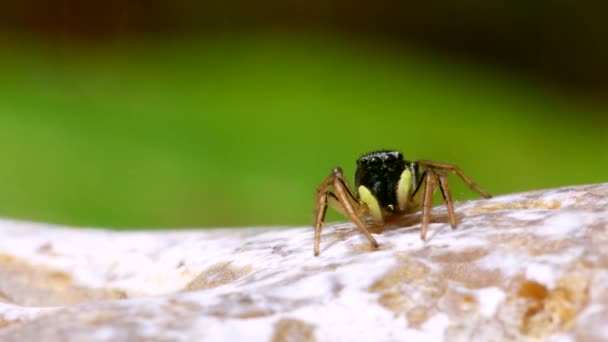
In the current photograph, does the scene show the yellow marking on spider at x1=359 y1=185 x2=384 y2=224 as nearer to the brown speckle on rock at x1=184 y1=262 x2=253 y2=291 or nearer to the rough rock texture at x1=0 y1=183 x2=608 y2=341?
the rough rock texture at x1=0 y1=183 x2=608 y2=341

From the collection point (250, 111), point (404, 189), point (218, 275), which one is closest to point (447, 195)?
point (404, 189)

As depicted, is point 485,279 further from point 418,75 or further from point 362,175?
point 418,75

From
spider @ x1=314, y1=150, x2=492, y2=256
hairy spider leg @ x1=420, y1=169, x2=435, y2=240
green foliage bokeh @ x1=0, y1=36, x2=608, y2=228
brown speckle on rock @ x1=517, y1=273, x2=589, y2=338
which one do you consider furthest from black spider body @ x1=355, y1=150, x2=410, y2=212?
green foliage bokeh @ x1=0, y1=36, x2=608, y2=228

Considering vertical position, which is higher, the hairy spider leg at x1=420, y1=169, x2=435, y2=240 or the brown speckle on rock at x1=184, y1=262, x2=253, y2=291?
the hairy spider leg at x1=420, y1=169, x2=435, y2=240

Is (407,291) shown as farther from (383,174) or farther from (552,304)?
(383,174)

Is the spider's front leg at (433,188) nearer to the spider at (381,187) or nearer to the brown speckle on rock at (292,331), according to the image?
the spider at (381,187)

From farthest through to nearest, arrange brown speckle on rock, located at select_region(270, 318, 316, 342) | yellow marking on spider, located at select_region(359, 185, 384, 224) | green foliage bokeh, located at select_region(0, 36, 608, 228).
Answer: green foliage bokeh, located at select_region(0, 36, 608, 228)
yellow marking on spider, located at select_region(359, 185, 384, 224)
brown speckle on rock, located at select_region(270, 318, 316, 342)
